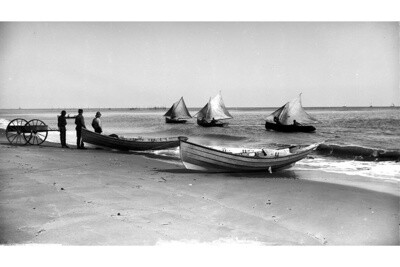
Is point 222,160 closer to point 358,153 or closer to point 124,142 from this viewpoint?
point 124,142

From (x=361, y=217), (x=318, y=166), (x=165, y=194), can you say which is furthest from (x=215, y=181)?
(x=318, y=166)

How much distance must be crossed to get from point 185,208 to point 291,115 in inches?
1126

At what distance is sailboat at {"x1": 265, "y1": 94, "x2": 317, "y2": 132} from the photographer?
3359cm

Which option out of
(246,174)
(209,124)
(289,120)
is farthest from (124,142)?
(209,124)

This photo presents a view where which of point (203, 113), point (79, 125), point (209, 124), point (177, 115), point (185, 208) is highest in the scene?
point (79, 125)

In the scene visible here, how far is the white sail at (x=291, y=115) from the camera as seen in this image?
→ 33312mm

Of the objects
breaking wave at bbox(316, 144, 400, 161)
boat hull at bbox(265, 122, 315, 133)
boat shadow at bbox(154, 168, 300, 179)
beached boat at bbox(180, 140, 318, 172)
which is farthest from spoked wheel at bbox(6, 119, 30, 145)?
boat hull at bbox(265, 122, 315, 133)

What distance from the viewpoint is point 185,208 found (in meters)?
6.87

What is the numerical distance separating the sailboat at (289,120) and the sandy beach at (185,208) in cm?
2365

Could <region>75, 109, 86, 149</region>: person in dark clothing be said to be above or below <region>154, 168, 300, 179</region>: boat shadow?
above

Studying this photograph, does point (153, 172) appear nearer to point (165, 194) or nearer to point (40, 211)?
point (165, 194)

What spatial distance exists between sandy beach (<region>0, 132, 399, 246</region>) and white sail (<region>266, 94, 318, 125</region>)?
23434 mm

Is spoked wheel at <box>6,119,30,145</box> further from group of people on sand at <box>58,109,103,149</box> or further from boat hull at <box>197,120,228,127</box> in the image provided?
boat hull at <box>197,120,228,127</box>

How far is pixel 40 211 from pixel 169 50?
4805 mm
